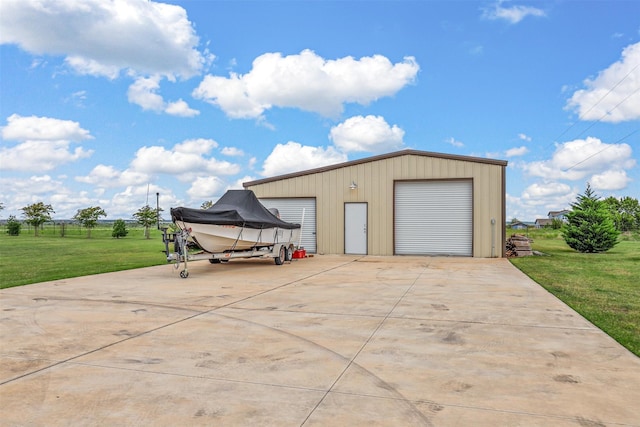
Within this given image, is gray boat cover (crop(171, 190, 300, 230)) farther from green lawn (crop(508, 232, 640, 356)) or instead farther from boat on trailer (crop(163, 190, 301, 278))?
green lawn (crop(508, 232, 640, 356))

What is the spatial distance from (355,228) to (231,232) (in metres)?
7.30

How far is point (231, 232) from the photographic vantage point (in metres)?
11.9

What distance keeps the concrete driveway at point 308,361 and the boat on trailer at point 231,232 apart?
10.0 feet

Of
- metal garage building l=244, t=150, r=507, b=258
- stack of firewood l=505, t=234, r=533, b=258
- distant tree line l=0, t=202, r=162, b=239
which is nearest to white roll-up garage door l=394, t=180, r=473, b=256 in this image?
metal garage building l=244, t=150, r=507, b=258

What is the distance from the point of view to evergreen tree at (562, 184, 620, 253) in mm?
20547

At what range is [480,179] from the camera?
1673cm

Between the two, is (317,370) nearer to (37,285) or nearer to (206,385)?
(206,385)

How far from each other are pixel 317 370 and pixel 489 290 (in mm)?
5617

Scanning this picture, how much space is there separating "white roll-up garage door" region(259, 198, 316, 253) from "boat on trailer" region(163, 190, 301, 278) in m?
3.25

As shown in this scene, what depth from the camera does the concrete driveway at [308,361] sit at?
3020 millimetres

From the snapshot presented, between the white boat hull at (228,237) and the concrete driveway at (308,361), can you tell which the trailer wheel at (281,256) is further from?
the concrete driveway at (308,361)

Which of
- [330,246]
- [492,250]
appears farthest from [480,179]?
[330,246]

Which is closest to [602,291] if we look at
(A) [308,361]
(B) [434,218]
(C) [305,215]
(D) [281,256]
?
(A) [308,361]

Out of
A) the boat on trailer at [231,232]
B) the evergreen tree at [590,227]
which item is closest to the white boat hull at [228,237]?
the boat on trailer at [231,232]
